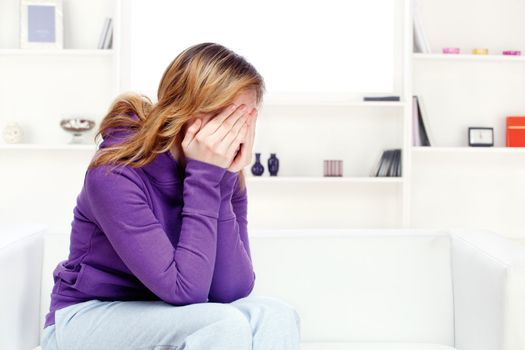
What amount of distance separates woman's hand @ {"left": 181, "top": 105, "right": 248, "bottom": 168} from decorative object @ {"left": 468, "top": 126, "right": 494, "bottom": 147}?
8.73 feet

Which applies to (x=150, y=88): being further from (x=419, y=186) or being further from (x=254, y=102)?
(x=254, y=102)

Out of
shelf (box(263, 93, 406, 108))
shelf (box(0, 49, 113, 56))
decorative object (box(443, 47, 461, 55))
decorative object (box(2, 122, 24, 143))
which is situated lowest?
decorative object (box(2, 122, 24, 143))

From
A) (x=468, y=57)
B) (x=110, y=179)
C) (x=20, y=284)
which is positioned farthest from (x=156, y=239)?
(x=468, y=57)

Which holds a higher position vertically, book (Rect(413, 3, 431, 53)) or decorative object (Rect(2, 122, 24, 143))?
book (Rect(413, 3, 431, 53))

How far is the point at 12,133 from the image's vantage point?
384 cm

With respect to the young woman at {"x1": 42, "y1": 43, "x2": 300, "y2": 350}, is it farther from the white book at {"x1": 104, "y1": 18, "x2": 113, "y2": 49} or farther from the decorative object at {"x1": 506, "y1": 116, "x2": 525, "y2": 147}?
the decorative object at {"x1": 506, "y1": 116, "x2": 525, "y2": 147}

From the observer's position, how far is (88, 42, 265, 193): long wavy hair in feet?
4.91

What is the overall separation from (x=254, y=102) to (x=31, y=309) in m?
0.83

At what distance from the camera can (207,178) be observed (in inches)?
59.2

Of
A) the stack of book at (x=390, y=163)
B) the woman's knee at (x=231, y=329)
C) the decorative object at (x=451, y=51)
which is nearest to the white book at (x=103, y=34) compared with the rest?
the stack of book at (x=390, y=163)

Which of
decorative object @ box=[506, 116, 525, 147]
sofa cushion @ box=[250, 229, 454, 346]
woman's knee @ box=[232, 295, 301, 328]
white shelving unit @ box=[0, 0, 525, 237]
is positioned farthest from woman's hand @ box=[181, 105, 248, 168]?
decorative object @ box=[506, 116, 525, 147]

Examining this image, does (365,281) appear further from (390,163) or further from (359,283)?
(390,163)

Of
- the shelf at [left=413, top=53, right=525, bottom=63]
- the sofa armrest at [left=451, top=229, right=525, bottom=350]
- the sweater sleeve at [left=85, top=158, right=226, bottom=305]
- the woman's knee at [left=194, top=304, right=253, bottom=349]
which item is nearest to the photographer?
the woman's knee at [left=194, top=304, right=253, bottom=349]

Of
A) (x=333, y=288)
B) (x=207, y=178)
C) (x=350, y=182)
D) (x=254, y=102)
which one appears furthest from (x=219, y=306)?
(x=350, y=182)
